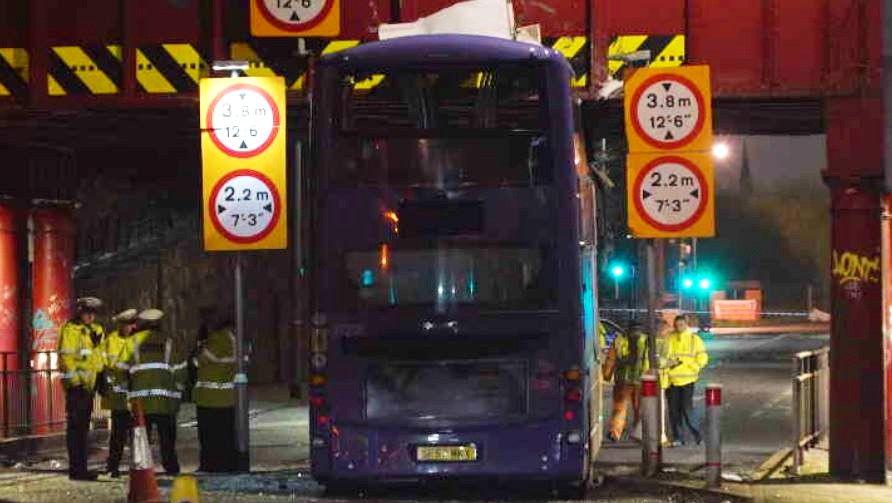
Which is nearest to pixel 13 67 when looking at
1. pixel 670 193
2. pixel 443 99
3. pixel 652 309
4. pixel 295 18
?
pixel 295 18

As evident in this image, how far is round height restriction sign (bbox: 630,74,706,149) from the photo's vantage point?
15.0 metres

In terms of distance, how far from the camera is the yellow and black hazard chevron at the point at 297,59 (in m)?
15.9

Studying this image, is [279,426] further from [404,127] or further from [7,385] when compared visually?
[404,127]

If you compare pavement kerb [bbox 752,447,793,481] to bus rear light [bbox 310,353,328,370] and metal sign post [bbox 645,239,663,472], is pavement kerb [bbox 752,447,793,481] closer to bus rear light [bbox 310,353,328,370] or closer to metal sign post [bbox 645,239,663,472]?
metal sign post [bbox 645,239,663,472]

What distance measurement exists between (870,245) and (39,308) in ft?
35.4

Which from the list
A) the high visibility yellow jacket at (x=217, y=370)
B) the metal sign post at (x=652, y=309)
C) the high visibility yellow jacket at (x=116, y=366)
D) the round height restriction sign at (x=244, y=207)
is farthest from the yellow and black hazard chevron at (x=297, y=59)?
the high visibility yellow jacket at (x=116, y=366)

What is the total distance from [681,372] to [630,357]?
74 cm

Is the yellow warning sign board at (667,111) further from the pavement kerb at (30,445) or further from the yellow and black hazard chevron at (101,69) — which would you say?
the pavement kerb at (30,445)

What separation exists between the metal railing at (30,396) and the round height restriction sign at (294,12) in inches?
256

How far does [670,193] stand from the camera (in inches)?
592

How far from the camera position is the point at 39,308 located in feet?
68.0

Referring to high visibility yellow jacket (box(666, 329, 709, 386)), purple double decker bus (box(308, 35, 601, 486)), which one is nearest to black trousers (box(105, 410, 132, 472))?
purple double decker bus (box(308, 35, 601, 486))

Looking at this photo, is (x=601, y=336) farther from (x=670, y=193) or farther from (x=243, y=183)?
(x=243, y=183)

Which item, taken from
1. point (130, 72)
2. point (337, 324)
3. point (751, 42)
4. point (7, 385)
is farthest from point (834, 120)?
point (7, 385)
